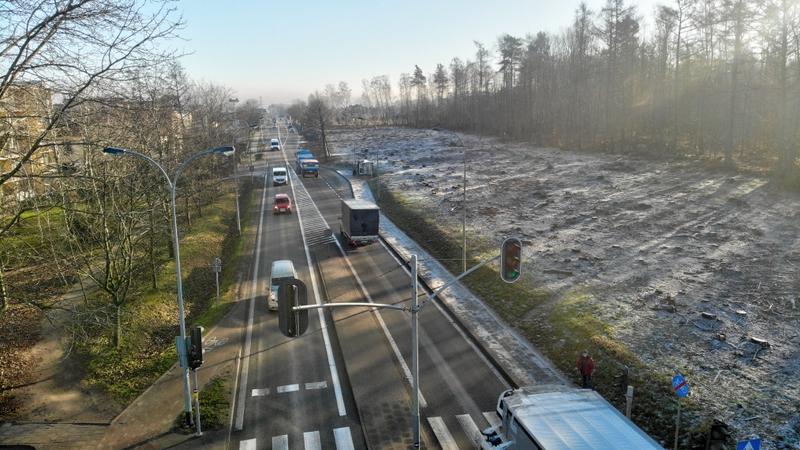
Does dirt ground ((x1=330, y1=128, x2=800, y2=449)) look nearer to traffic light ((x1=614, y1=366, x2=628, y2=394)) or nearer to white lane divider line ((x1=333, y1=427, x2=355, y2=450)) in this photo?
traffic light ((x1=614, y1=366, x2=628, y2=394))

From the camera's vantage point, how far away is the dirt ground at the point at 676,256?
15.1 meters

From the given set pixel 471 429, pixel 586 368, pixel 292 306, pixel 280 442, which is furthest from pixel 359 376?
pixel 292 306

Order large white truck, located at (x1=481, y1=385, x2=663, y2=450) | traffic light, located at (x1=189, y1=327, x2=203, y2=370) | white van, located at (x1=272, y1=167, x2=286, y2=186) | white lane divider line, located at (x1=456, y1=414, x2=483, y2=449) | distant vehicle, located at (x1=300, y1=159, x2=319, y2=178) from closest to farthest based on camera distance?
large white truck, located at (x1=481, y1=385, x2=663, y2=450), white lane divider line, located at (x1=456, y1=414, x2=483, y2=449), traffic light, located at (x1=189, y1=327, x2=203, y2=370), white van, located at (x1=272, y1=167, x2=286, y2=186), distant vehicle, located at (x1=300, y1=159, x2=319, y2=178)

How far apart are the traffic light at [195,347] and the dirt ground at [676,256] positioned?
1366 cm

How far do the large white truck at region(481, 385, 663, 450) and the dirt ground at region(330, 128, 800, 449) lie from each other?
442cm

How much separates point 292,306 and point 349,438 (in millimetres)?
5387

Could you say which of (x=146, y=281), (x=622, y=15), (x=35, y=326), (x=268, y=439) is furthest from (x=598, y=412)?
(x=622, y=15)

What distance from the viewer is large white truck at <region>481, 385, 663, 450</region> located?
1001 centimetres

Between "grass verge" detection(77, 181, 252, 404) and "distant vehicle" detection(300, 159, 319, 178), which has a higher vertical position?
"distant vehicle" detection(300, 159, 319, 178)

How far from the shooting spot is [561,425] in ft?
35.2

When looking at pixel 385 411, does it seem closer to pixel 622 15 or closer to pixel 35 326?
pixel 35 326

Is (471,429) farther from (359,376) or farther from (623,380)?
(623,380)

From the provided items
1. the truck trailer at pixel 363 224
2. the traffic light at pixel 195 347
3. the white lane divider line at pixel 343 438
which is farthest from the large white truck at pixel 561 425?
the truck trailer at pixel 363 224

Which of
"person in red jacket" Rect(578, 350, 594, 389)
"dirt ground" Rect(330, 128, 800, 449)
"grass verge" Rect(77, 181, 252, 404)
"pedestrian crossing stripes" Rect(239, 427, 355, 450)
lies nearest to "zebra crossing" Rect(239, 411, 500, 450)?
"pedestrian crossing stripes" Rect(239, 427, 355, 450)
